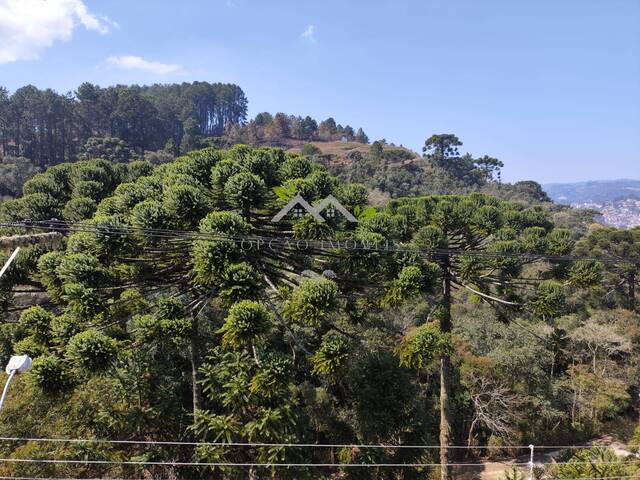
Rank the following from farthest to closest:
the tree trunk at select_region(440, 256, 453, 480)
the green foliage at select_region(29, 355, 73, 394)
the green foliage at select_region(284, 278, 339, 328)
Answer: the tree trunk at select_region(440, 256, 453, 480) < the green foliage at select_region(284, 278, 339, 328) < the green foliage at select_region(29, 355, 73, 394)

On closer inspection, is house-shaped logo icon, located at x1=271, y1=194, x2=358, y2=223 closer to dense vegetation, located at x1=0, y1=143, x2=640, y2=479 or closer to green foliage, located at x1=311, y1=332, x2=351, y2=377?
dense vegetation, located at x1=0, y1=143, x2=640, y2=479

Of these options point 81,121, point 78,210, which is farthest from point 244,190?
point 81,121

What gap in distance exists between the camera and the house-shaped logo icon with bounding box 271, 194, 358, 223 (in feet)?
30.3

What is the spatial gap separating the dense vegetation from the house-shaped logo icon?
24cm

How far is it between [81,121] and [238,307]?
74.1 m

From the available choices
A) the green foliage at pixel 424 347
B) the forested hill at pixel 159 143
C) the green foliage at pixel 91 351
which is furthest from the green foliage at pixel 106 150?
the green foliage at pixel 424 347

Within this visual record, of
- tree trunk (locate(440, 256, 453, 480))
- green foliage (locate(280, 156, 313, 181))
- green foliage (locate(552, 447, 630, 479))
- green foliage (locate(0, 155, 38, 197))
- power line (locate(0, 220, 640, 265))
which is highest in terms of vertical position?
green foliage (locate(0, 155, 38, 197))

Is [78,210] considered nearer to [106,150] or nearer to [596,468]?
[596,468]

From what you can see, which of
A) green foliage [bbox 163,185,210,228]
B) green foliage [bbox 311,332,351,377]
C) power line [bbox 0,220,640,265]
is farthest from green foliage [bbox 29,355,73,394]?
green foliage [bbox 311,332,351,377]

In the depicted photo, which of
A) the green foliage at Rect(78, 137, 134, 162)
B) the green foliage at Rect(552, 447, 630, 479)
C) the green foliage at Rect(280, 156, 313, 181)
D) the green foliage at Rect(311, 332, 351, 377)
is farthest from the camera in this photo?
the green foliage at Rect(78, 137, 134, 162)

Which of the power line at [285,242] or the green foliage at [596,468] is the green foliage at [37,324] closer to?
the power line at [285,242]

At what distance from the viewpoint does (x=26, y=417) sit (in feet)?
38.6

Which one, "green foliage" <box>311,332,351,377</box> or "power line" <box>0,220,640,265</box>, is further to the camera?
"green foliage" <box>311,332,351,377</box>

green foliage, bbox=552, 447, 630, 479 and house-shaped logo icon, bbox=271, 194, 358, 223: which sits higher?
house-shaped logo icon, bbox=271, 194, 358, 223
